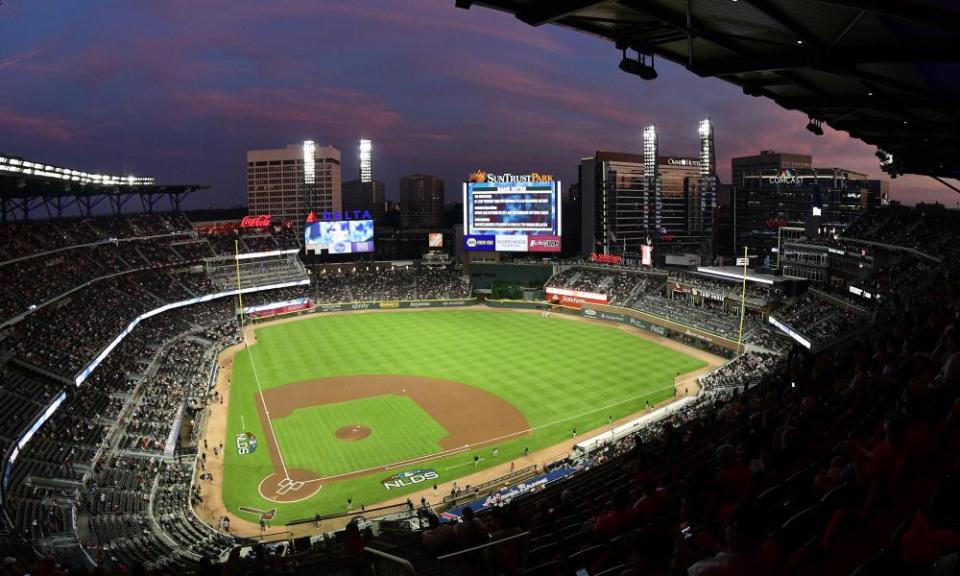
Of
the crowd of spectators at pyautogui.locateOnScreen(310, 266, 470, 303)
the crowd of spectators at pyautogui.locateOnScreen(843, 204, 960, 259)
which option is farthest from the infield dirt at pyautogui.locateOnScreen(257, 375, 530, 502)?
the crowd of spectators at pyautogui.locateOnScreen(310, 266, 470, 303)

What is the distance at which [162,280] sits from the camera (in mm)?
55719

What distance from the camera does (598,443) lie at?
92.1 feet

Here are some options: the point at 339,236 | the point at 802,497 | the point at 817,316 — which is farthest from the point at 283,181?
the point at 802,497

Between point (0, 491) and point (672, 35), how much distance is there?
71.6 feet

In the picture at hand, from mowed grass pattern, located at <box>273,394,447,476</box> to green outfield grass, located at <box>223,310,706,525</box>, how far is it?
2.3 inches

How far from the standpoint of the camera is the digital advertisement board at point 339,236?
73000mm

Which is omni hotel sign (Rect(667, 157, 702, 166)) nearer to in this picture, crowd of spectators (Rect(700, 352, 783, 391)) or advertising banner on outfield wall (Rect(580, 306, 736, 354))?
advertising banner on outfield wall (Rect(580, 306, 736, 354))

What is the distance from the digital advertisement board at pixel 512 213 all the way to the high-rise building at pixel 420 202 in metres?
100

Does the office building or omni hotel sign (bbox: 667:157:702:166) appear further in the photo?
omni hotel sign (bbox: 667:157:702:166)

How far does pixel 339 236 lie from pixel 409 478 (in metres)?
52.8

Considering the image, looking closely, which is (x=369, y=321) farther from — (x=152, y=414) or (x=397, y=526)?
(x=397, y=526)

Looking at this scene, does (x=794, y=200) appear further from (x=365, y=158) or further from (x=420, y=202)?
(x=420, y=202)

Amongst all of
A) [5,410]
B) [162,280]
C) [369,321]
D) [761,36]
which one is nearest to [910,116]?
[761,36]

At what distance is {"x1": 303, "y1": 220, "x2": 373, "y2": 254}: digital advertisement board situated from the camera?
2874 inches
